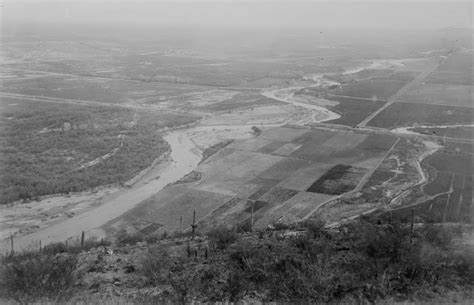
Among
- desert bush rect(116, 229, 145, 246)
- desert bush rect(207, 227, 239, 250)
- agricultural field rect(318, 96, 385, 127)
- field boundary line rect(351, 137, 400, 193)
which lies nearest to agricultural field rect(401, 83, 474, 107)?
agricultural field rect(318, 96, 385, 127)

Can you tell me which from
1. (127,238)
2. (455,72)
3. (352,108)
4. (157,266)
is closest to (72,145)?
(127,238)

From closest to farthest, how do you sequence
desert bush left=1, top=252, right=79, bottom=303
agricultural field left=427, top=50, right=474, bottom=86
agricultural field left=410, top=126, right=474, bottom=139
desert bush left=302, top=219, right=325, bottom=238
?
desert bush left=1, top=252, right=79, bottom=303, desert bush left=302, top=219, right=325, bottom=238, agricultural field left=410, top=126, right=474, bottom=139, agricultural field left=427, top=50, right=474, bottom=86

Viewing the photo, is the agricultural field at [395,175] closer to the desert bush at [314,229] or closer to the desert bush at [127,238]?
the desert bush at [314,229]

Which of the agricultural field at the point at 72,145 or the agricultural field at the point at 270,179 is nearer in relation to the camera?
the agricultural field at the point at 270,179

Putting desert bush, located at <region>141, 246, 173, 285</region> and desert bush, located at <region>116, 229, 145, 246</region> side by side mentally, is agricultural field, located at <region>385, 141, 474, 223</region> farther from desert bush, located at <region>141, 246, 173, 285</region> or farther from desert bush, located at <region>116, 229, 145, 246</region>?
desert bush, located at <region>116, 229, 145, 246</region>

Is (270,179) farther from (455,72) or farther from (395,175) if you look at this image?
(455,72)

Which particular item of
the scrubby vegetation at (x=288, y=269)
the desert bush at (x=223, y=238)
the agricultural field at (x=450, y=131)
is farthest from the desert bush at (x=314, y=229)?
→ the agricultural field at (x=450, y=131)
